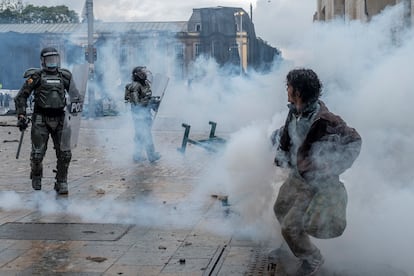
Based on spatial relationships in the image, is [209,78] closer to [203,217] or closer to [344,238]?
[203,217]

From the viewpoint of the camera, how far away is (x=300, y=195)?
4.49m

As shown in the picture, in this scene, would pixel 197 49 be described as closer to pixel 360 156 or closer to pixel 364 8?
pixel 364 8

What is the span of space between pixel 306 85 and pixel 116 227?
280 centimetres

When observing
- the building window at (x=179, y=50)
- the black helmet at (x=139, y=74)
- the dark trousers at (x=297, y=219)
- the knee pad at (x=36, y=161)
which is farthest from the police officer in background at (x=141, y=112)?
the building window at (x=179, y=50)

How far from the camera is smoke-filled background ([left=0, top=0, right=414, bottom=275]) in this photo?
503 centimetres

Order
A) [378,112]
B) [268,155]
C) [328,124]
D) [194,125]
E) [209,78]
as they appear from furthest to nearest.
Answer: [209,78]
[194,125]
[378,112]
[268,155]
[328,124]

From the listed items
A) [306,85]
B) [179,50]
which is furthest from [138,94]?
[179,50]

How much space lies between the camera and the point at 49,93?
779cm

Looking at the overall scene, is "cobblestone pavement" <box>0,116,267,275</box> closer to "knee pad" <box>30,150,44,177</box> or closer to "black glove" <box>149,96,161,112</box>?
"knee pad" <box>30,150,44,177</box>

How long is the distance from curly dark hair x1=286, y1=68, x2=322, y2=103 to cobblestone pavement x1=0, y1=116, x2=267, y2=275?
1.43m

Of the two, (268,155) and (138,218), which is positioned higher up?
(268,155)

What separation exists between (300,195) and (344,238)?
0.82 meters

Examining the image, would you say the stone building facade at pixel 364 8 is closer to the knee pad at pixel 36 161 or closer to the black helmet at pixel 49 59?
the black helmet at pixel 49 59

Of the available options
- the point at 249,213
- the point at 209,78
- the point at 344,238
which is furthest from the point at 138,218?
the point at 209,78
